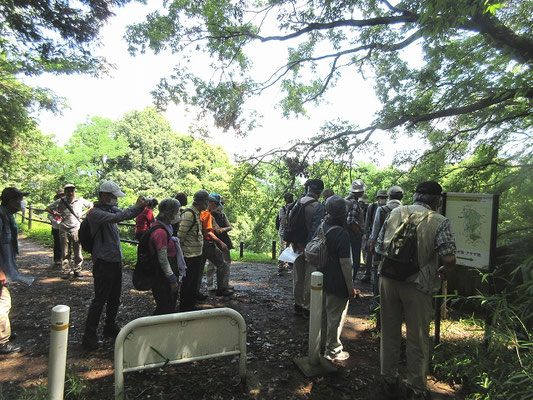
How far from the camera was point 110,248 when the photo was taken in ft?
12.3

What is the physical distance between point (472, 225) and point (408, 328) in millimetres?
1741

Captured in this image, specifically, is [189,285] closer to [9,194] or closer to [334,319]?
[334,319]

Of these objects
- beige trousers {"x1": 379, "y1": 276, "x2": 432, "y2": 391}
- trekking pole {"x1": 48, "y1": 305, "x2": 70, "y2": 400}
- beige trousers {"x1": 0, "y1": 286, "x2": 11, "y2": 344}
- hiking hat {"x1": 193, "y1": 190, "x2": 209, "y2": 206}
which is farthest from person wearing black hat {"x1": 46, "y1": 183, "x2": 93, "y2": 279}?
beige trousers {"x1": 379, "y1": 276, "x2": 432, "y2": 391}

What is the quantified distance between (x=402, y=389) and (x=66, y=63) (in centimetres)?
967

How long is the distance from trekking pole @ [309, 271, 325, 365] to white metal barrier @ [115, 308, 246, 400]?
77cm

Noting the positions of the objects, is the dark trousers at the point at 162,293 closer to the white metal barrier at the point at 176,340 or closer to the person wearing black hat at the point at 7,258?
the white metal barrier at the point at 176,340

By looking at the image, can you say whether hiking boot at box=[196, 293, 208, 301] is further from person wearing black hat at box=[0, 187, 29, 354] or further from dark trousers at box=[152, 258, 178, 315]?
person wearing black hat at box=[0, 187, 29, 354]

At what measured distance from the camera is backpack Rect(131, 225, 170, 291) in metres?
3.64

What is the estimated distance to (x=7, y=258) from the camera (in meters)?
3.61

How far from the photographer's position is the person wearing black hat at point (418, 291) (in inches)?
105

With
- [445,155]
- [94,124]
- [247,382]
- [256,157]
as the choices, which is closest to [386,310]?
[247,382]

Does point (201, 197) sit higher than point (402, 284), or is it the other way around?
point (201, 197)

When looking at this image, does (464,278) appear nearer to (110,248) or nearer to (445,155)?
(445,155)

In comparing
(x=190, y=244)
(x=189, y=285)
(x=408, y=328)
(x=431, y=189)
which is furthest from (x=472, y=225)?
(x=189, y=285)
